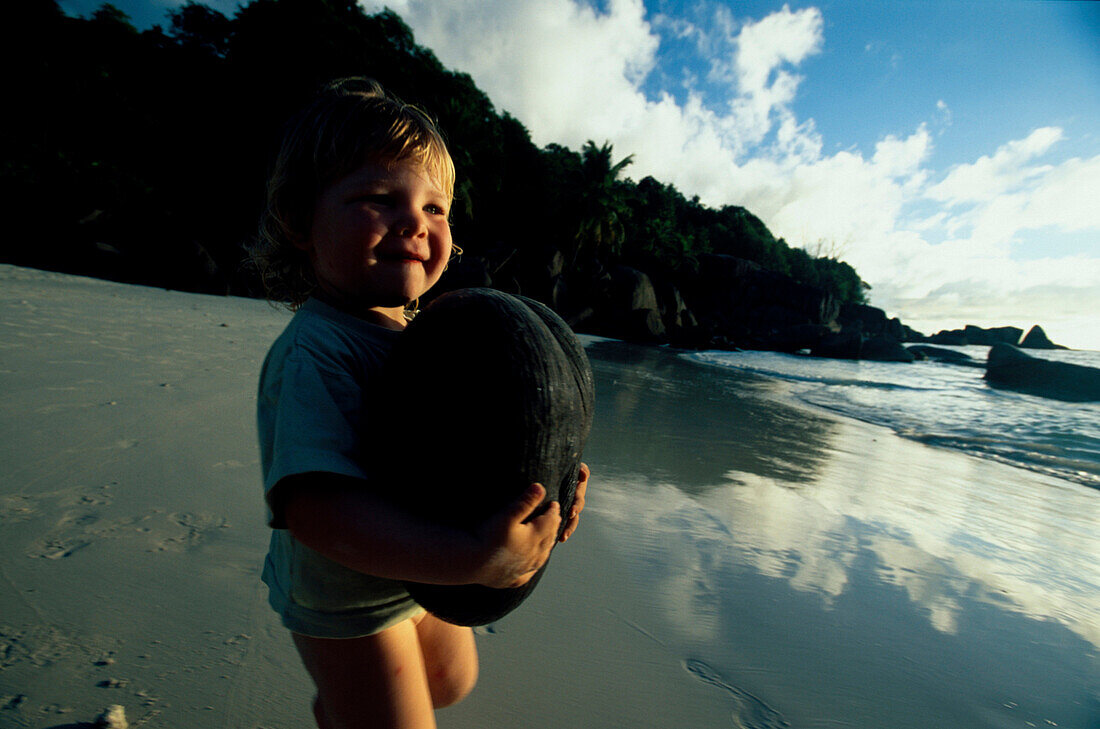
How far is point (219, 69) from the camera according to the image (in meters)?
28.3

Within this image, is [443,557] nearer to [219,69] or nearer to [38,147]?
[38,147]

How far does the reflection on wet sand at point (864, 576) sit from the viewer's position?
1.81 metres

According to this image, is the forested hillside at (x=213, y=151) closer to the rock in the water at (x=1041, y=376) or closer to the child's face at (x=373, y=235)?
the child's face at (x=373, y=235)

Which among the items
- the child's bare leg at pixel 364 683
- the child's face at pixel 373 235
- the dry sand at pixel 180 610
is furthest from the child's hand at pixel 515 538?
the dry sand at pixel 180 610

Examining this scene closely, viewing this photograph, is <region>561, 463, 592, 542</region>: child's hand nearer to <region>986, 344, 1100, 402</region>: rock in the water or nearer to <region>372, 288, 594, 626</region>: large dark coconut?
<region>372, 288, 594, 626</region>: large dark coconut

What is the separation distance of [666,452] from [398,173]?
12.6 feet

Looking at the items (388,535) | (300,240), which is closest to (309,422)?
(388,535)

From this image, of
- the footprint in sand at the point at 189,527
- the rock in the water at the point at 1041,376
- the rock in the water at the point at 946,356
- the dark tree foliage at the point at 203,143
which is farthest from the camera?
the rock in the water at the point at 946,356

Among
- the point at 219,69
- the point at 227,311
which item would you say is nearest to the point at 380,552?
the point at 227,311

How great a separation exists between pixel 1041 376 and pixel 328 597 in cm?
2208

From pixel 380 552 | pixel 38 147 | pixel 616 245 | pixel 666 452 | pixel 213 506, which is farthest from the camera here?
pixel 616 245

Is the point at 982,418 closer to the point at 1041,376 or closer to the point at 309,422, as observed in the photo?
the point at 1041,376

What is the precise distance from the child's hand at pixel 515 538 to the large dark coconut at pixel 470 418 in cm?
6

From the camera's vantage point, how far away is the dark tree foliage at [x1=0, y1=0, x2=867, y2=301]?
54.0 ft
